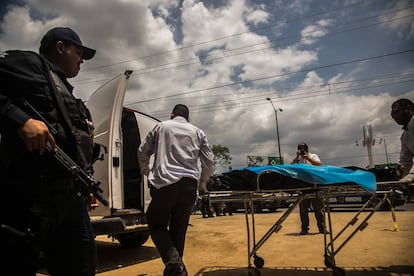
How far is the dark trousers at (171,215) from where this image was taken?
2928 millimetres

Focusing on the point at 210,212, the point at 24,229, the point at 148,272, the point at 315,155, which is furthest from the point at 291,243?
the point at 210,212

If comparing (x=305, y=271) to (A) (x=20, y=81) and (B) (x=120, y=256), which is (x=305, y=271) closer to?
(B) (x=120, y=256)

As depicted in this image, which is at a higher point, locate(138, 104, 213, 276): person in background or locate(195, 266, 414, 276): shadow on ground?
locate(138, 104, 213, 276): person in background

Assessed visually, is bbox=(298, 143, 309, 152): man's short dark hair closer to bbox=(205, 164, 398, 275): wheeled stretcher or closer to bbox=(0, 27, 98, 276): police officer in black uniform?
bbox=(205, 164, 398, 275): wheeled stretcher

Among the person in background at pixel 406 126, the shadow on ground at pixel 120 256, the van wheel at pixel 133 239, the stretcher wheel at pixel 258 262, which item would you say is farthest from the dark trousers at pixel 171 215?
the van wheel at pixel 133 239

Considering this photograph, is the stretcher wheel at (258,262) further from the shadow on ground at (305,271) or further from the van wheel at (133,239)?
the van wheel at (133,239)

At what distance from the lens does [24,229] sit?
4.97 feet

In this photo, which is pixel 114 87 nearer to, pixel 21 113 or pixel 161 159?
pixel 161 159

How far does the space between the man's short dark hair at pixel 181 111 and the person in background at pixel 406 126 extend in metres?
2.39

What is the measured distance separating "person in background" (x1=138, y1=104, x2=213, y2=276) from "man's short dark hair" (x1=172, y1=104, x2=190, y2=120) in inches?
3.2

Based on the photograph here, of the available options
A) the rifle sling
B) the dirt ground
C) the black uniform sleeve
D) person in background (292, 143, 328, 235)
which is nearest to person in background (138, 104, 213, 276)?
the dirt ground

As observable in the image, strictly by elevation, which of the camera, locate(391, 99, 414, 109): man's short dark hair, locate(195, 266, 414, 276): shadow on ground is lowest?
locate(195, 266, 414, 276): shadow on ground

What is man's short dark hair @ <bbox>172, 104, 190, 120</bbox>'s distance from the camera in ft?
11.3

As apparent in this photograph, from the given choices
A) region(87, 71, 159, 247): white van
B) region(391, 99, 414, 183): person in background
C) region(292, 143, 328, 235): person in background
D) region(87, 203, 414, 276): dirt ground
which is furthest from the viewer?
region(292, 143, 328, 235): person in background
